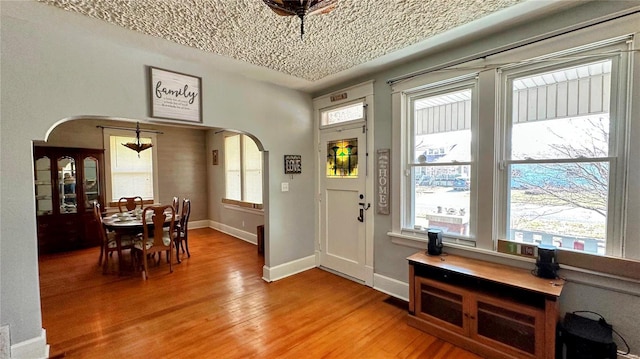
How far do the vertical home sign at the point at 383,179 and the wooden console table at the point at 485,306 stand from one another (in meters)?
0.80

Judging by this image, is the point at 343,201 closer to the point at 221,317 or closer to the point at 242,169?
the point at 221,317

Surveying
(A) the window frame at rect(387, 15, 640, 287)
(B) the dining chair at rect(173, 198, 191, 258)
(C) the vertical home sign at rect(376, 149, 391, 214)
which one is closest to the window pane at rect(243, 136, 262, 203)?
(B) the dining chair at rect(173, 198, 191, 258)

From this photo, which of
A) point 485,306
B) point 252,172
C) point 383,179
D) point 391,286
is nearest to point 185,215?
point 252,172

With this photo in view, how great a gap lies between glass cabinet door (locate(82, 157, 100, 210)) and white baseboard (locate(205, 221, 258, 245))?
2.19 m

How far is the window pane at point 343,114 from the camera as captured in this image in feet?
11.8

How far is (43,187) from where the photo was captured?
15.9 ft

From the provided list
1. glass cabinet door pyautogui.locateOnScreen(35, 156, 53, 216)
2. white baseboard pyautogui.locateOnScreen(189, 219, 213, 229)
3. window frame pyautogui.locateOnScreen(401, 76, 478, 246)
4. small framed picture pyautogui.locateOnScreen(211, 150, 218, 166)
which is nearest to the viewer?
window frame pyautogui.locateOnScreen(401, 76, 478, 246)

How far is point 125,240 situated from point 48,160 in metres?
2.41

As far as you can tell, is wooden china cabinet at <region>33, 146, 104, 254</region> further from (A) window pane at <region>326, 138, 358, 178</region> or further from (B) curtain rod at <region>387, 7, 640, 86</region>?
(B) curtain rod at <region>387, 7, 640, 86</region>

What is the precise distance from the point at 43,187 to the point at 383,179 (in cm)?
598

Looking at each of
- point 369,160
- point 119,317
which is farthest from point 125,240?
point 369,160

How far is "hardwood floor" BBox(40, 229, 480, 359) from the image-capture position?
2.25m

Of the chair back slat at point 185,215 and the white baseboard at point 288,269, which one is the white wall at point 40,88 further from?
the chair back slat at point 185,215

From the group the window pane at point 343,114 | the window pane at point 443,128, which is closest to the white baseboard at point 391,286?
the window pane at point 443,128
